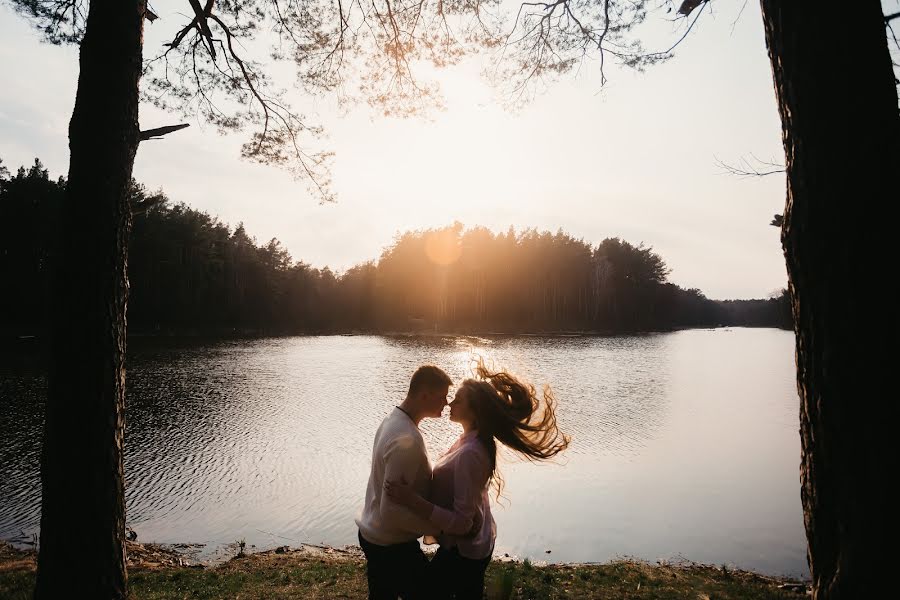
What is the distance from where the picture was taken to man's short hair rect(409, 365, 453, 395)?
2.96 meters

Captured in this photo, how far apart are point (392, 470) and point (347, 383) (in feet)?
87.1

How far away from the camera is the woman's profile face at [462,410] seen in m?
3.00

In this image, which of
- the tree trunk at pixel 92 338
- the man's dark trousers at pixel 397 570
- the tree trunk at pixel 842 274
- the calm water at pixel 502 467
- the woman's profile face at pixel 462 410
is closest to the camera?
the tree trunk at pixel 842 274

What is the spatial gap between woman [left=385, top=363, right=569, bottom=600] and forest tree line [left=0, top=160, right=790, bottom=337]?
67.2 meters

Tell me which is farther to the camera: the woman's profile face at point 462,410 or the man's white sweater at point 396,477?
the woman's profile face at point 462,410

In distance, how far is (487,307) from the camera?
289 ft

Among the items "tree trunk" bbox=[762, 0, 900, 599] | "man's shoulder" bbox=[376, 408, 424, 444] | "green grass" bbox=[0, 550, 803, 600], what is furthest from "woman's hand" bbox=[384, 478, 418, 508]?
"green grass" bbox=[0, 550, 803, 600]

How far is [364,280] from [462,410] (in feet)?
319

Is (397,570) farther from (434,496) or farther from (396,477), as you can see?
(396,477)

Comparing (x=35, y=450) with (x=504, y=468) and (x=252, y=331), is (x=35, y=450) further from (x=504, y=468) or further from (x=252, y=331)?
(x=252, y=331)

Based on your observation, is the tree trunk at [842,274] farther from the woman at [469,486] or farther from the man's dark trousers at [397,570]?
the man's dark trousers at [397,570]

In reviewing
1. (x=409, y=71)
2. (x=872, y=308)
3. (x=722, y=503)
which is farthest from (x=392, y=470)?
(x=722, y=503)

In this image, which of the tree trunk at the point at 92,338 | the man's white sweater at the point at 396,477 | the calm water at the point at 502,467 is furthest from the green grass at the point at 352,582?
the man's white sweater at the point at 396,477

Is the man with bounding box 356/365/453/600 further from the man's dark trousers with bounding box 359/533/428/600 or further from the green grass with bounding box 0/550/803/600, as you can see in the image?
the green grass with bounding box 0/550/803/600
